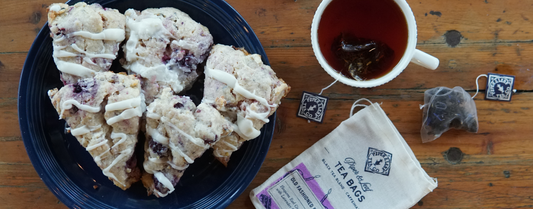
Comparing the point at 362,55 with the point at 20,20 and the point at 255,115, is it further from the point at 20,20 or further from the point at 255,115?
the point at 20,20

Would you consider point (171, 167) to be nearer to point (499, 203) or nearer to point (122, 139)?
point (122, 139)

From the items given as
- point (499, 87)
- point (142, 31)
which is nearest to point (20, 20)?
Result: point (142, 31)

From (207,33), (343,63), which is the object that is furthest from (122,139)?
(343,63)

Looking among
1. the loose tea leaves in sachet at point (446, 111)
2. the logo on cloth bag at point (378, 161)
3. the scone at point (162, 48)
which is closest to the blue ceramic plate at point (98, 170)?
the scone at point (162, 48)

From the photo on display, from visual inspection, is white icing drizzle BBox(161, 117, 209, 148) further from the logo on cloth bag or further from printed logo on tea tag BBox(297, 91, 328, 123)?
the logo on cloth bag

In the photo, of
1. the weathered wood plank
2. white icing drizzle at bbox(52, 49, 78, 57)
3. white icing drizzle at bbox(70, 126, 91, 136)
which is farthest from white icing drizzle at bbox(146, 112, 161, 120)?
the weathered wood plank

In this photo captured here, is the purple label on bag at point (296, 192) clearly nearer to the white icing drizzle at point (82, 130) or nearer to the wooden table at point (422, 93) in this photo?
the wooden table at point (422, 93)

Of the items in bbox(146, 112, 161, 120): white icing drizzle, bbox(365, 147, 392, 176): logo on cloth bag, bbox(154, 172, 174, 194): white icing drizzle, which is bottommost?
bbox(365, 147, 392, 176): logo on cloth bag
